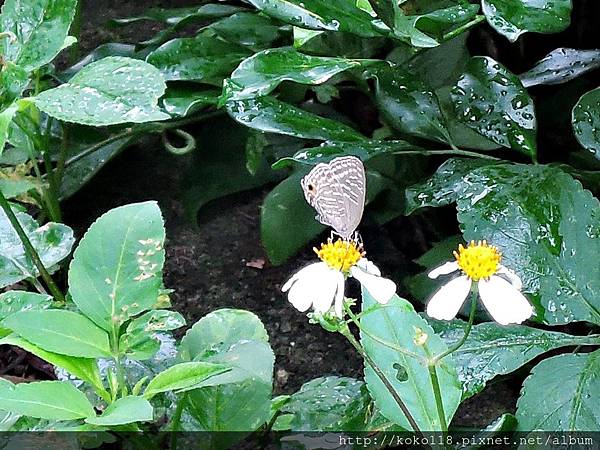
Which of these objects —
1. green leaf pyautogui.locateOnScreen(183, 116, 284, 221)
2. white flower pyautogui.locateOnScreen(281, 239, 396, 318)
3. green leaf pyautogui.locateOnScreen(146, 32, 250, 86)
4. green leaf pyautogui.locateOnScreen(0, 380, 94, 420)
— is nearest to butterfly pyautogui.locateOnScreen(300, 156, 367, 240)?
white flower pyautogui.locateOnScreen(281, 239, 396, 318)

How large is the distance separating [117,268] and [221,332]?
0.45 ft

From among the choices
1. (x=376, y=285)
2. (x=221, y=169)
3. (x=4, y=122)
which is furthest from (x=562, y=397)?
(x=221, y=169)

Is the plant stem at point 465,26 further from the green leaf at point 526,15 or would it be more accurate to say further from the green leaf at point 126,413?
the green leaf at point 126,413

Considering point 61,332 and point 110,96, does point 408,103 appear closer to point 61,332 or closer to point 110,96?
point 110,96

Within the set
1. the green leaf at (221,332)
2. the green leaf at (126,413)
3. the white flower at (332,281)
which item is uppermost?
the white flower at (332,281)

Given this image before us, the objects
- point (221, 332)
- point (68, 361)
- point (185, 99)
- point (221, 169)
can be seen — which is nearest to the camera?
point (68, 361)

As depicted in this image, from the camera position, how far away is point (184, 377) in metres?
0.67

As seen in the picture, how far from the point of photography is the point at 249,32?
1.08 meters

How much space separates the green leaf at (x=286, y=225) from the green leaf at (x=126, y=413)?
45 centimetres

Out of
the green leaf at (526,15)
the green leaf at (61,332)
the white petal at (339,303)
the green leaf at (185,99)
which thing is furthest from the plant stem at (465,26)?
the green leaf at (61,332)

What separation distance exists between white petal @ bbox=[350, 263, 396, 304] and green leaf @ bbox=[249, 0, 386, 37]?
311 millimetres

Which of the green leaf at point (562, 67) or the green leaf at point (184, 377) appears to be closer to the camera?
the green leaf at point (184, 377)

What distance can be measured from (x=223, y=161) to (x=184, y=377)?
1.96 feet

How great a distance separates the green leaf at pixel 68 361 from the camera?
681 millimetres
